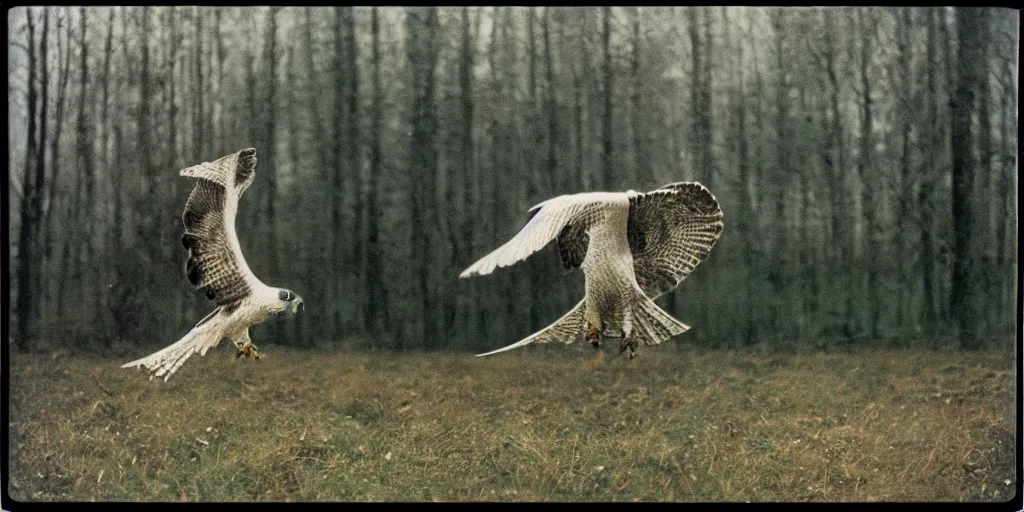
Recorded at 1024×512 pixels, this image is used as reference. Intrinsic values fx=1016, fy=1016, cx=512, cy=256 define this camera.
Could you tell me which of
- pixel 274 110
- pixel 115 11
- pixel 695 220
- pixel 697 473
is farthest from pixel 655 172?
pixel 115 11

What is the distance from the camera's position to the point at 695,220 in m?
3.20

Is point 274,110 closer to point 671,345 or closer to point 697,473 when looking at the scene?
point 671,345

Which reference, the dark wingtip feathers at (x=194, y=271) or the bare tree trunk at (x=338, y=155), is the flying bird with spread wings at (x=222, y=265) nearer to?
the dark wingtip feathers at (x=194, y=271)

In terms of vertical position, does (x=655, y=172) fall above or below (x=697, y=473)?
above

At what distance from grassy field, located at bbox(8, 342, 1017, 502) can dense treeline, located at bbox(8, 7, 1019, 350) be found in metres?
0.12

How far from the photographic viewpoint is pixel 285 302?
10.5 feet

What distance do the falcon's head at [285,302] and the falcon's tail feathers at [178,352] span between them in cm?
20

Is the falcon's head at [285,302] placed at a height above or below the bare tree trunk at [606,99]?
below

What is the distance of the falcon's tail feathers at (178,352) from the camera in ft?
10.6

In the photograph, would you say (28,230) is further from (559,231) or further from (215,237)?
(559,231)

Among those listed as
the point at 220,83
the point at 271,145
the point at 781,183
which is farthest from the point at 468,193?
the point at 781,183

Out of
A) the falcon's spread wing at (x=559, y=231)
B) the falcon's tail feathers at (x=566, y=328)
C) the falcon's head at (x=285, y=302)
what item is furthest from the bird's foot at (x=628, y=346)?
the falcon's head at (x=285, y=302)

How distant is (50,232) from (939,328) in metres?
2.98

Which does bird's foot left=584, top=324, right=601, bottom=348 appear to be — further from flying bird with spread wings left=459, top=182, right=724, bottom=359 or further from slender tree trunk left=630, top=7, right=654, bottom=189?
slender tree trunk left=630, top=7, right=654, bottom=189
